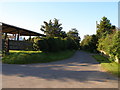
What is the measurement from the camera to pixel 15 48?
19.0 meters

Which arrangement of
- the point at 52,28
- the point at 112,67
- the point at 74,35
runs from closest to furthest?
1. the point at 112,67
2. the point at 52,28
3. the point at 74,35

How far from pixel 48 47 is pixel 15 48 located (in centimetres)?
480

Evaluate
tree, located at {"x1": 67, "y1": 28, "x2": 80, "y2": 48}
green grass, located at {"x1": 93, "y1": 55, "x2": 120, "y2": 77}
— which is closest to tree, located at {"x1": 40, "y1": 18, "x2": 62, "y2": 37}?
tree, located at {"x1": 67, "y1": 28, "x2": 80, "y2": 48}

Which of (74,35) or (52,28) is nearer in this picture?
(52,28)

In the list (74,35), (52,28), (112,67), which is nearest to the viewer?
(112,67)

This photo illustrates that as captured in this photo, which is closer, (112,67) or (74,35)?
(112,67)

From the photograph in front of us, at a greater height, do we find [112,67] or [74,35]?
[74,35]

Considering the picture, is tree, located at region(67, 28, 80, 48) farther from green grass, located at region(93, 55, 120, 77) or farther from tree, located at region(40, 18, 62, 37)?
green grass, located at region(93, 55, 120, 77)

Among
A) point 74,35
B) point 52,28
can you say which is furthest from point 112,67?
point 74,35

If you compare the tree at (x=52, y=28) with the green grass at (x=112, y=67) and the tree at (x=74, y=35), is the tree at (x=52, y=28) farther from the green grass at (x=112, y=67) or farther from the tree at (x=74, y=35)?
the green grass at (x=112, y=67)

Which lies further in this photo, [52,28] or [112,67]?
[52,28]

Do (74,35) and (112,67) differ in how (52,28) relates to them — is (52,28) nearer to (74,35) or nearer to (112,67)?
(74,35)

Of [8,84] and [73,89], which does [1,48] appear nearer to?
[8,84]

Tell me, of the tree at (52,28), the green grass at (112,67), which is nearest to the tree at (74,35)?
the tree at (52,28)
